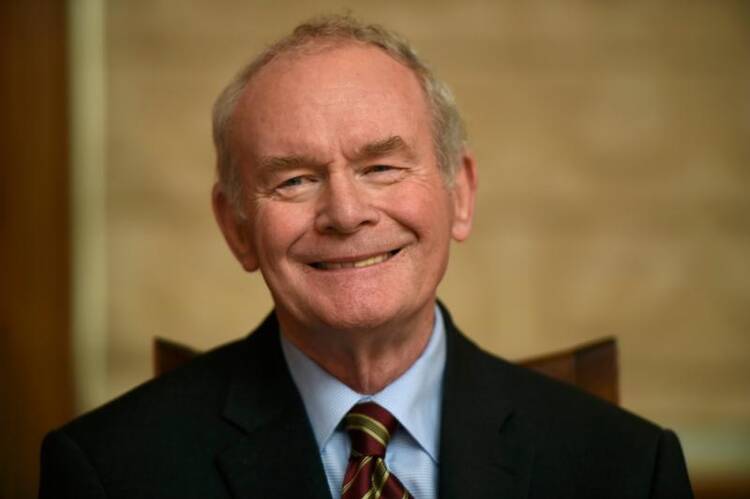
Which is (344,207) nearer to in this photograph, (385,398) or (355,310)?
(355,310)

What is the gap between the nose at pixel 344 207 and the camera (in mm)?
1838

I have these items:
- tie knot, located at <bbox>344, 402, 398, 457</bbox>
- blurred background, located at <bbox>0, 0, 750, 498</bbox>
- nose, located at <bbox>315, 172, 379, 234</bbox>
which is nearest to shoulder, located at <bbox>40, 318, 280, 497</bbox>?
tie knot, located at <bbox>344, 402, 398, 457</bbox>

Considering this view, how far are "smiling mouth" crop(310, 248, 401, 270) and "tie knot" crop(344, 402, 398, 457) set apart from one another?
296 mm

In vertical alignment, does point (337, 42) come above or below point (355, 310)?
above

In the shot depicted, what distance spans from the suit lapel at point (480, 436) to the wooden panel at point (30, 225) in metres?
1.94

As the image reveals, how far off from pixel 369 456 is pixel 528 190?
195 centimetres

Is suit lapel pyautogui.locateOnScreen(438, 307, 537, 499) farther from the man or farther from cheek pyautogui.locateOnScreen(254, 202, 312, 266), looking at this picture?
cheek pyautogui.locateOnScreen(254, 202, 312, 266)

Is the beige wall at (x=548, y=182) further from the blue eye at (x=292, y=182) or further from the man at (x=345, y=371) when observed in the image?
the blue eye at (x=292, y=182)

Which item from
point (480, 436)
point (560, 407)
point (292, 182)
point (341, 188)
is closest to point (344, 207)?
point (341, 188)

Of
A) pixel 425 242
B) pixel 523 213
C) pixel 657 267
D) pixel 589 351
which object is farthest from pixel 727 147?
pixel 425 242

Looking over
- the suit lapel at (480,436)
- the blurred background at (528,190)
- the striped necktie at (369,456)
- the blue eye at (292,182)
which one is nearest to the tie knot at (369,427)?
the striped necktie at (369,456)

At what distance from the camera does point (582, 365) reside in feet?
7.69

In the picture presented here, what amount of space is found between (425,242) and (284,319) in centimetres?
36

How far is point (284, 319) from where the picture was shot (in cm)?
205
